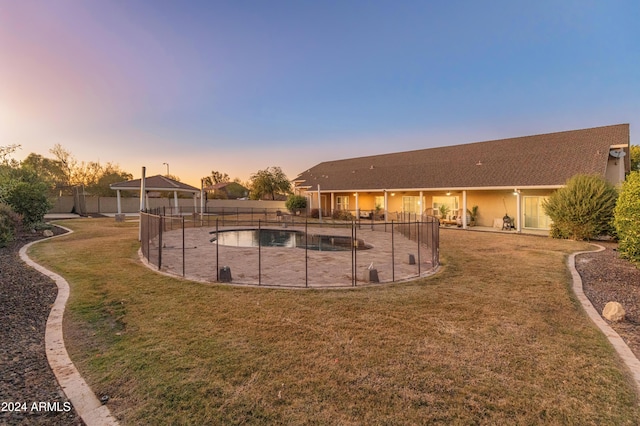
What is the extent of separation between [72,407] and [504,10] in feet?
65.3

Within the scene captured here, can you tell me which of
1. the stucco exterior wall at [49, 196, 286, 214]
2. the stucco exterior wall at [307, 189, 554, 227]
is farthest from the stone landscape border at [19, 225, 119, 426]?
the stucco exterior wall at [49, 196, 286, 214]

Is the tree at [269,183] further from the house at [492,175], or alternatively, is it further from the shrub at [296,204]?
the house at [492,175]

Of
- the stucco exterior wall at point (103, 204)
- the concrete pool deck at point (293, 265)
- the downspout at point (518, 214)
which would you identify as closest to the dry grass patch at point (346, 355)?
the concrete pool deck at point (293, 265)

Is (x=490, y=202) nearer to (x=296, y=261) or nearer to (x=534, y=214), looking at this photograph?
(x=534, y=214)

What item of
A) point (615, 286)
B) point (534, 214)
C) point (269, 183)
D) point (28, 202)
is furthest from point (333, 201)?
point (615, 286)

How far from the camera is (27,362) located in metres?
3.66

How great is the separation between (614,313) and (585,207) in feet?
37.3

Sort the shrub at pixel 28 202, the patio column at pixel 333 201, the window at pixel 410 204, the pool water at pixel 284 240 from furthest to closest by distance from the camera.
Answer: the patio column at pixel 333 201 < the window at pixel 410 204 < the shrub at pixel 28 202 < the pool water at pixel 284 240

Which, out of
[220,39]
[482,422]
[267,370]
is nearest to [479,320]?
[482,422]

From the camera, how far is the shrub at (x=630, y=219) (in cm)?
712

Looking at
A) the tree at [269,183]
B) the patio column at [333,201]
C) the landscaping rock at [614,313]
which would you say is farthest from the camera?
the tree at [269,183]

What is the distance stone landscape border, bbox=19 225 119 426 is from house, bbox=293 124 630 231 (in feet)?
59.5

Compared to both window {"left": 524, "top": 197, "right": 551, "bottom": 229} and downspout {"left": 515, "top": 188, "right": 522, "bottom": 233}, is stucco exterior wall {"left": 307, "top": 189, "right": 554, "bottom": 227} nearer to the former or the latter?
downspout {"left": 515, "top": 188, "right": 522, "bottom": 233}

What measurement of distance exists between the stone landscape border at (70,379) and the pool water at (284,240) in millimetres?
8948
